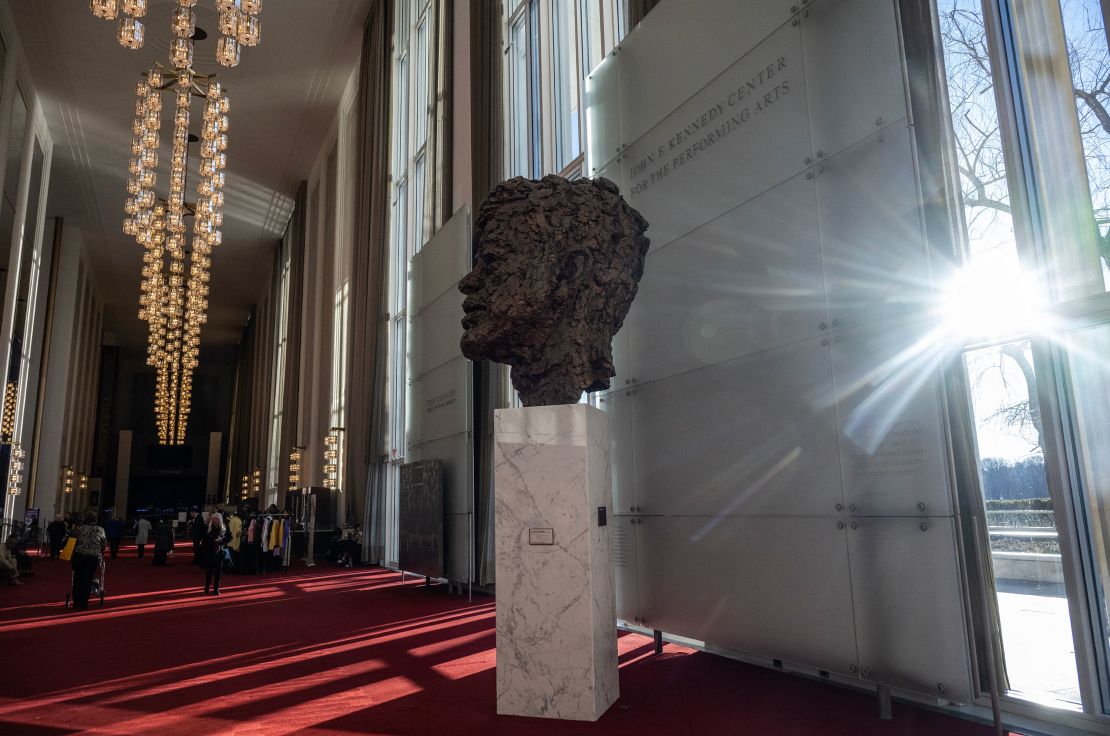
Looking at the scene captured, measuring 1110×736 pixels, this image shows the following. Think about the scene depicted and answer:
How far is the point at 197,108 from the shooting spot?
20.4m

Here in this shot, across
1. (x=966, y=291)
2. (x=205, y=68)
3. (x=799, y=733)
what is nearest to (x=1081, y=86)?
(x=966, y=291)

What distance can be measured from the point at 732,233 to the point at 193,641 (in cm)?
567

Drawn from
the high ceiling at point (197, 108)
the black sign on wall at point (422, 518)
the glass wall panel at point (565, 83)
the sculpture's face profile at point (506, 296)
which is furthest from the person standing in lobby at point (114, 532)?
the sculpture's face profile at point (506, 296)

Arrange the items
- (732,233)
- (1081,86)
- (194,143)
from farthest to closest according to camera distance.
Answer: (194,143) < (732,233) < (1081,86)

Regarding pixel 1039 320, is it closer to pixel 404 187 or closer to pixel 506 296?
pixel 506 296

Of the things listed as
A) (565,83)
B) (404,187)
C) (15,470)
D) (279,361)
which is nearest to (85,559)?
(565,83)

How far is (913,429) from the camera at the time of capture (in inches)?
148

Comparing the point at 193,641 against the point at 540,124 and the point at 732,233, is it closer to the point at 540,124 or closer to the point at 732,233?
the point at 732,233

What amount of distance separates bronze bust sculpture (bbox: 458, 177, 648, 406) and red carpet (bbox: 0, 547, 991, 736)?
178 cm

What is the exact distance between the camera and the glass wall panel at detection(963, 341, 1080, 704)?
3305 mm

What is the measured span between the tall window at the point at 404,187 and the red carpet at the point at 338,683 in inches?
238

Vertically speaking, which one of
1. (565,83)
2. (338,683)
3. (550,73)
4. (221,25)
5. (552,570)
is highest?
(221,25)

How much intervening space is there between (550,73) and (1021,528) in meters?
7.49

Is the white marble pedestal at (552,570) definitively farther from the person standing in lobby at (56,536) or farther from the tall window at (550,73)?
the person standing in lobby at (56,536)
